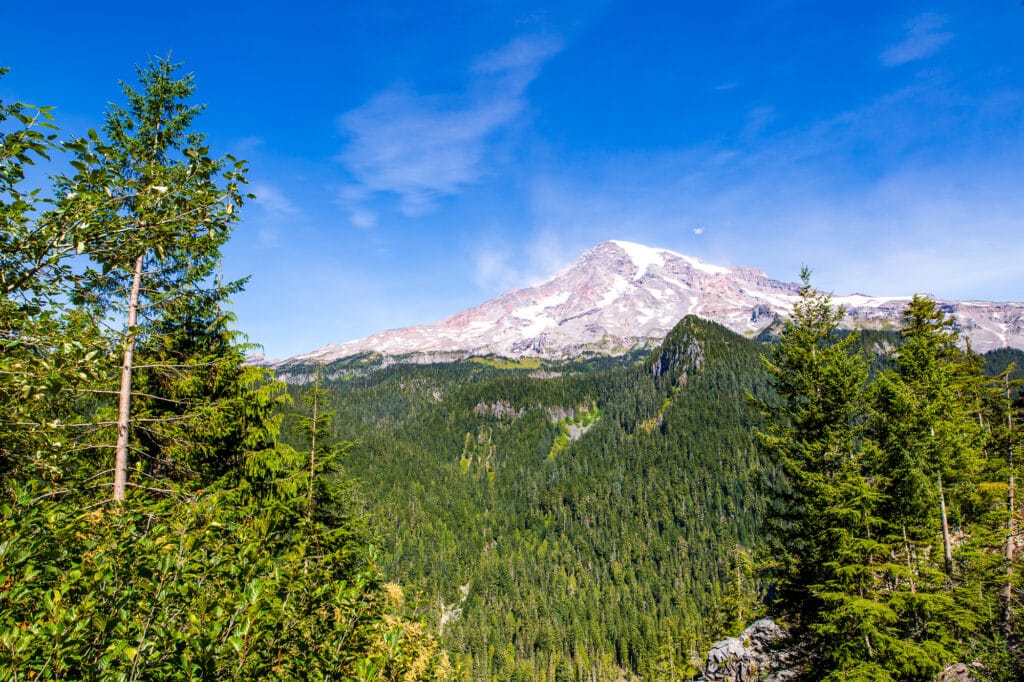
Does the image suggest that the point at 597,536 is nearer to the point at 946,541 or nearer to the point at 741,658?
the point at 741,658

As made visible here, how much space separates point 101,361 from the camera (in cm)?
464

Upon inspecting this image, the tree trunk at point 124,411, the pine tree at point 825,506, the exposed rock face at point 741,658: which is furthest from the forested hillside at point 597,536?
the tree trunk at point 124,411

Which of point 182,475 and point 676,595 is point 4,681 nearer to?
point 182,475

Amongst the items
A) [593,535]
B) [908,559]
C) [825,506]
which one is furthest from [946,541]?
[593,535]

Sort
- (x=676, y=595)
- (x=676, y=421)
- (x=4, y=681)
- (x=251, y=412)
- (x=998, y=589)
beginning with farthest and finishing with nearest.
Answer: (x=676, y=421), (x=676, y=595), (x=998, y=589), (x=251, y=412), (x=4, y=681)

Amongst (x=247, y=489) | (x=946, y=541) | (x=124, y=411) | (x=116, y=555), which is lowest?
(x=946, y=541)

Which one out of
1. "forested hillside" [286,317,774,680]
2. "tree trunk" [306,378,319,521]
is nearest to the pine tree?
"tree trunk" [306,378,319,521]

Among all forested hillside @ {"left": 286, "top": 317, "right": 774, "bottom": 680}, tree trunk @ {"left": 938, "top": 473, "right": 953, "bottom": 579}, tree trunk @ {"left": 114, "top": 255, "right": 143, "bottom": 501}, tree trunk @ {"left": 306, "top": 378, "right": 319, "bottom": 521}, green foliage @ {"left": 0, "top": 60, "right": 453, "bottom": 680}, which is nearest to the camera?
green foliage @ {"left": 0, "top": 60, "right": 453, "bottom": 680}

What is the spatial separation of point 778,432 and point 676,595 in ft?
384

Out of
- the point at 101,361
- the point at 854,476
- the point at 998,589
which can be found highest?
the point at 101,361

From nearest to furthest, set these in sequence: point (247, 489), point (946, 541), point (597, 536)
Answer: point (247, 489) → point (946, 541) → point (597, 536)

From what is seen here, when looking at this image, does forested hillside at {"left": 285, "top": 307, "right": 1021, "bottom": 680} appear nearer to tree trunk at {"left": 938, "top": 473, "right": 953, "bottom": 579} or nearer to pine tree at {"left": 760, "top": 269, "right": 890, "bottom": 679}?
tree trunk at {"left": 938, "top": 473, "right": 953, "bottom": 579}

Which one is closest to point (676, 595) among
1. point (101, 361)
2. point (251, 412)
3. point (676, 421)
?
point (676, 421)

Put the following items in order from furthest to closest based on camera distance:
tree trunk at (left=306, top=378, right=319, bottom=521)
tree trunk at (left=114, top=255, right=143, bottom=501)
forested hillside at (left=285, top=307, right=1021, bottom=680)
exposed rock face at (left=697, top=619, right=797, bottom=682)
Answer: forested hillside at (left=285, top=307, right=1021, bottom=680)
exposed rock face at (left=697, top=619, right=797, bottom=682)
tree trunk at (left=306, top=378, right=319, bottom=521)
tree trunk at (left=114, top=255, right=143, bottom=501)
